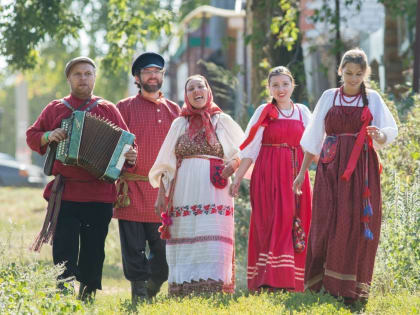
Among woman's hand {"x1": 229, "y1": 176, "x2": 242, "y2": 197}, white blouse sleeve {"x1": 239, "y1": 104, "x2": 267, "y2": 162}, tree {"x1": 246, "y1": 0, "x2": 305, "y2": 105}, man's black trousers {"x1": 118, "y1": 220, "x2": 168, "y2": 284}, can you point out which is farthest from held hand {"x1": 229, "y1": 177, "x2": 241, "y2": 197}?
tree {"x1": 246, "y1": 0, "x2": 305, "y2": 105}

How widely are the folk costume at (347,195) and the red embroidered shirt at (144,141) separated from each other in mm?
2000

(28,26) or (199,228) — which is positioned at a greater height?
(28,26)

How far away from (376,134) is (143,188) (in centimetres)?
270

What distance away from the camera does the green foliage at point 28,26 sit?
15.9 m

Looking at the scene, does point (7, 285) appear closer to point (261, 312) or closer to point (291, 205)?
point (261, 312)

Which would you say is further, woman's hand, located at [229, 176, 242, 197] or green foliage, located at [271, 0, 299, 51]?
green foliage, located at [271, 0, 299, 51]

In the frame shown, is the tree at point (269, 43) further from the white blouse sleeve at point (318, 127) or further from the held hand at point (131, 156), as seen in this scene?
the white blouse sleeve at point (318, 127)

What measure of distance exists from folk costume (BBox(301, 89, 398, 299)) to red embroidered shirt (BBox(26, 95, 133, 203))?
193 cm

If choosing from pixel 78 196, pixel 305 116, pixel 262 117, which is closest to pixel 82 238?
pixel 78 196

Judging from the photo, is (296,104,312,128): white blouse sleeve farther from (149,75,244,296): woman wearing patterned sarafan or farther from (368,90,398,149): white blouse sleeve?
(368,90,398,149): white blouse sleeve

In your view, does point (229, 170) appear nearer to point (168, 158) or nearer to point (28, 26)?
point (168, 158)

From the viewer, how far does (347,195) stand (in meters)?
7.89

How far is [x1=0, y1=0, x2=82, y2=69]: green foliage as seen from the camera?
624 inches

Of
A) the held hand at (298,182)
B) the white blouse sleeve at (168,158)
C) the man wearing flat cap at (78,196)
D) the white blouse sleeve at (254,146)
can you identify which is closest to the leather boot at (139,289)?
the man wearing flat cap at (78,196)
